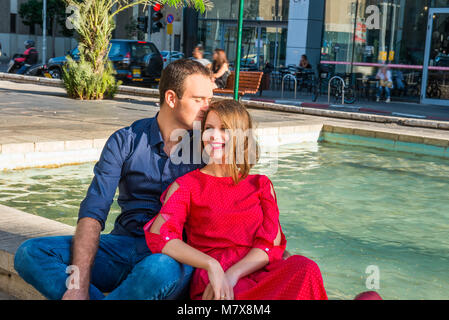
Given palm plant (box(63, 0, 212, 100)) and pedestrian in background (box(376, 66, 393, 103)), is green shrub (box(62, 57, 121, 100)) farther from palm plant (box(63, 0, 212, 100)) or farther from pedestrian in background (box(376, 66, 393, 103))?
pedestrian in background (box(376, 66, 393, 103))

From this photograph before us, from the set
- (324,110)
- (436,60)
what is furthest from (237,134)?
(436,60)

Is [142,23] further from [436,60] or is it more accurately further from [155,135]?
[155,135]

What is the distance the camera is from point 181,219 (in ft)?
8.66

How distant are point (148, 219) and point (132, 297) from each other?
1.79 feet

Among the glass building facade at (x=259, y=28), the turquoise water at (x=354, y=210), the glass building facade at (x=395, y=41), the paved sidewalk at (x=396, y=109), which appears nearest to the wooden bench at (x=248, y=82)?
the paved sidewalk at (x=396, y=109)

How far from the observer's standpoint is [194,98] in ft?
9.67

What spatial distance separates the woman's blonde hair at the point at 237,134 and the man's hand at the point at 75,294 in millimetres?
743

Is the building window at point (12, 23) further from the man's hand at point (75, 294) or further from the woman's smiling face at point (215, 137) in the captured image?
the man's hand at point (75, 294)

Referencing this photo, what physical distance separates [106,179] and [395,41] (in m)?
19.6

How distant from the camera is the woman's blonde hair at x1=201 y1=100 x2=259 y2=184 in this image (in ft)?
8.63

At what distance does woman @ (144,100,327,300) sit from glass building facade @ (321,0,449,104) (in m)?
18.4

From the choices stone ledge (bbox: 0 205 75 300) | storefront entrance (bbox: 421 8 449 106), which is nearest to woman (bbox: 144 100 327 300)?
stone ledge (bbox: 0 205 75 300)

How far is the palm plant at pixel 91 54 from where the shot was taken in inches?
581
